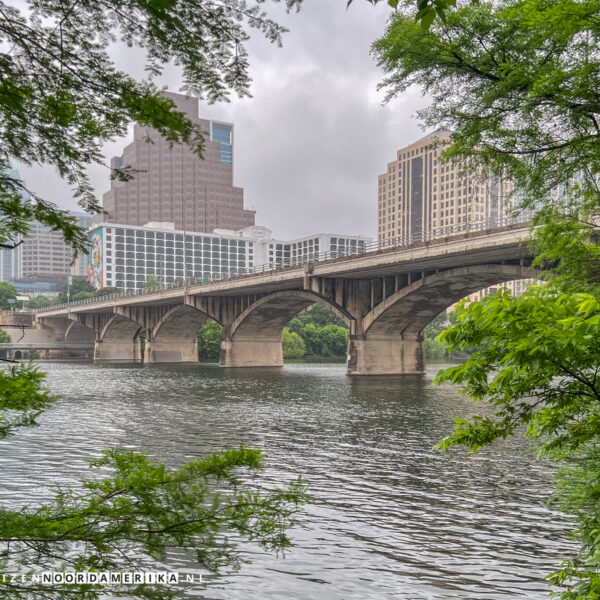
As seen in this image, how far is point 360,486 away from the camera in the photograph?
1644 cm

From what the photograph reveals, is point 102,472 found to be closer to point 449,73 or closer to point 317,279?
point 449,73

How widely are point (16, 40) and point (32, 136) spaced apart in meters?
0.77

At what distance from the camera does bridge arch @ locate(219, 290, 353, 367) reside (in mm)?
77062

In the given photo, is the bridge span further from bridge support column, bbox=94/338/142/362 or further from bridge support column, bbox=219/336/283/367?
bridge support column, bbox=94/338/142/362

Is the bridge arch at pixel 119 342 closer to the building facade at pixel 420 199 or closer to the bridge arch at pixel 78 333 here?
the bridge arch at pixel 78 333

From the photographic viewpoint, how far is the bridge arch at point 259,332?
253 ft

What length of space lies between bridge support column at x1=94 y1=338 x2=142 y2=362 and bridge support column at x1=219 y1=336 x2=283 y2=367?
37.6 meters

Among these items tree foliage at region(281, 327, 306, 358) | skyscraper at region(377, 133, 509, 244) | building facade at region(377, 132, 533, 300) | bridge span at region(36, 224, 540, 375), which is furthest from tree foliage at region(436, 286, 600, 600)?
skyscraper at region(377, 133, 509, 244)

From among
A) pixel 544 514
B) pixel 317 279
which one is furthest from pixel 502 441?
pixel 317 279

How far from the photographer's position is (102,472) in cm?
1784

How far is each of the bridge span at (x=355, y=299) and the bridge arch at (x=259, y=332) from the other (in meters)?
0.14

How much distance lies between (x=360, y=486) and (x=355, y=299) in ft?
157

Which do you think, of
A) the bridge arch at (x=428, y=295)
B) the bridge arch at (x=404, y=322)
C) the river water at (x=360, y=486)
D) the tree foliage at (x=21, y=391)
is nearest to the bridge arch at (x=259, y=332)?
the bridge arch at (x=404, y=322)

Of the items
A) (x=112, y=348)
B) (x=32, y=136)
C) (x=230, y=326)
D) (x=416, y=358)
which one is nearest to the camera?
(x=32, y=136)
